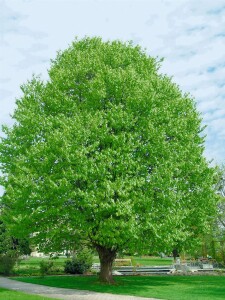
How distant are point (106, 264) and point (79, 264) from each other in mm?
12707

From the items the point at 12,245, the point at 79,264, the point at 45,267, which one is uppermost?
the point at 12,245

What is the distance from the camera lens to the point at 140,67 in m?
28.4

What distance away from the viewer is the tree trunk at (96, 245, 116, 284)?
26.3 meters

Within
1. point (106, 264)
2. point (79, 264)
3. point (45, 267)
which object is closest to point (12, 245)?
point (79, 264)

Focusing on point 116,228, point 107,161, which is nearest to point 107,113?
point 107,161

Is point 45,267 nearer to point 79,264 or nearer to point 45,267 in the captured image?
point 45,267

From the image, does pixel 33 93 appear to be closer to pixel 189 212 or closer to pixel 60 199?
pixel 60 199

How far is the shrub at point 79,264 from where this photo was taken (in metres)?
38.3

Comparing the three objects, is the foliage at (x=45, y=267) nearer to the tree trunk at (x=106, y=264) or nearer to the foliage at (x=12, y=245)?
the tree trunk at (x=106, y=264)

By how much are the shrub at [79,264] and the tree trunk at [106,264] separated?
12.4 m

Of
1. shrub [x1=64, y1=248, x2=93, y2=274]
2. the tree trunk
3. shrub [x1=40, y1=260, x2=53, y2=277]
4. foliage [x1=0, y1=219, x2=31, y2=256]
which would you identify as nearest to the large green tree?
the tree trunk

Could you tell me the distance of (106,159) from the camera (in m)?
23.2

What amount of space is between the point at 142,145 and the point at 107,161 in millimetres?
3007

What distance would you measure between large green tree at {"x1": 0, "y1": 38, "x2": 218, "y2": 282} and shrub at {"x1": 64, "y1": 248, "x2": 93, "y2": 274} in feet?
40.9
